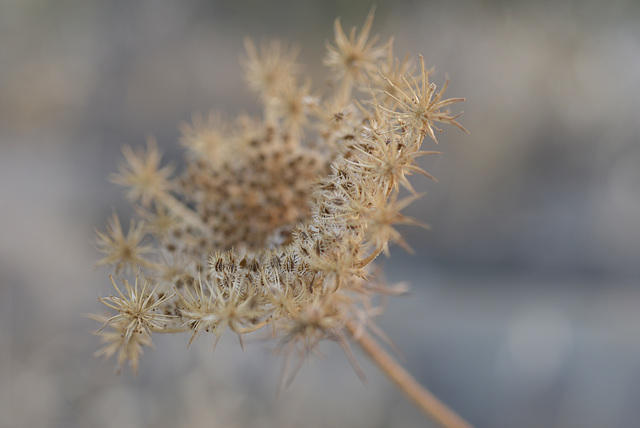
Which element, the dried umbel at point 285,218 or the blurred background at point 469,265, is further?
the blurred background at point 469,265

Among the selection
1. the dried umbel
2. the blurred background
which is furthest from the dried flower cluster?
the blurred background

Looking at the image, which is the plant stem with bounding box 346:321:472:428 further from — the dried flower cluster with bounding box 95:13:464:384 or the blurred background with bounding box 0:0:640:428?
the blurred background with bounding box 0:0:640:428

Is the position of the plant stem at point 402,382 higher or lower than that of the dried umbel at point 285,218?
lower

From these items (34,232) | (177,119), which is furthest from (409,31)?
(34,232)

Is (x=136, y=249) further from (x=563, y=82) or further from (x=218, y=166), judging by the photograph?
(x=563, y=82)

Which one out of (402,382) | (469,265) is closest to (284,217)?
(402,382)

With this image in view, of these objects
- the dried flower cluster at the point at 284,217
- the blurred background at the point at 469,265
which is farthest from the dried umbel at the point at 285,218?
the blurred background at the point at 469,265

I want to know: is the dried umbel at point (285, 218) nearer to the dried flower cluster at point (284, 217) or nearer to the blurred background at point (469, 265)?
the dried flower cluster at point (284, 217)
